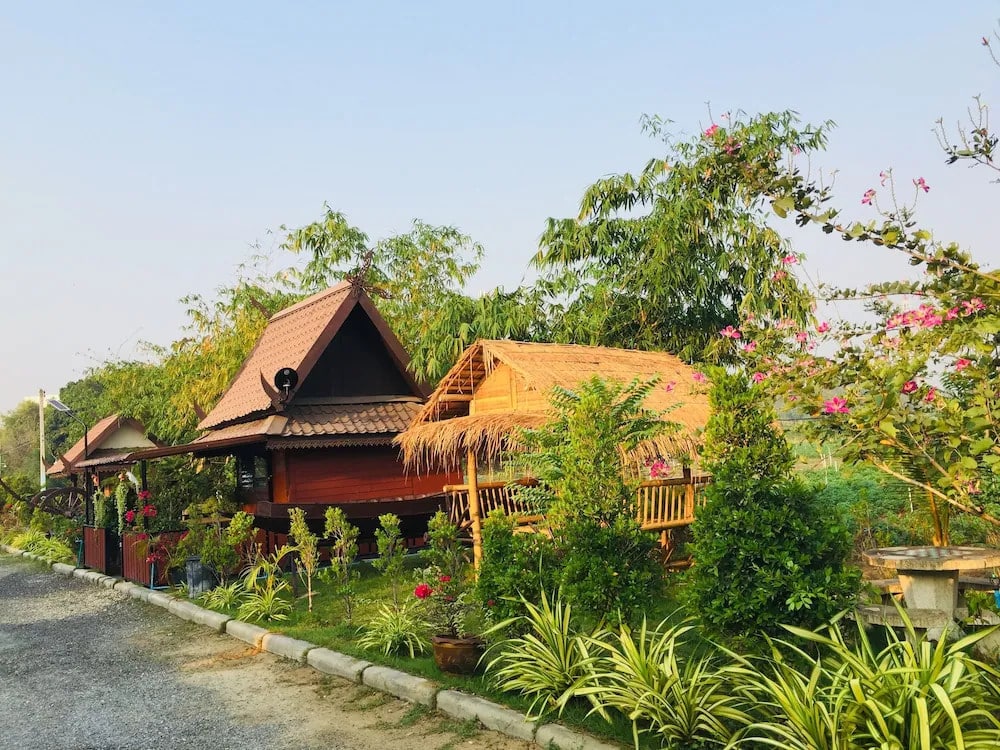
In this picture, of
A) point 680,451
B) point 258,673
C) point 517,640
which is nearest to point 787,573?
point 517,640

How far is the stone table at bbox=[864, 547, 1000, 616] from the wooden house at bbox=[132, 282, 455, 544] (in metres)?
10.3

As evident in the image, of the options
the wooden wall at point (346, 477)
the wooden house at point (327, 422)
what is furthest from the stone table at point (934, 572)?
the wooden wall at point (346, 477)

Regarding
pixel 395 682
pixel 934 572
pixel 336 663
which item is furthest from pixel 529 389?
pixel 934 572

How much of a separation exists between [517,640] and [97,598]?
10.6 m

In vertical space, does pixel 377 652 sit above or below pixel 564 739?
below

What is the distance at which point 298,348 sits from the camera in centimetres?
1670

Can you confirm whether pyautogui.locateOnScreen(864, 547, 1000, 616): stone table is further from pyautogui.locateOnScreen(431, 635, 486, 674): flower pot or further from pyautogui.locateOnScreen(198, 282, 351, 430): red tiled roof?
pyautogui.locateOnScreen(198, 282, 351, 430): red tiled roof

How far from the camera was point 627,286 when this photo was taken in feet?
68.8

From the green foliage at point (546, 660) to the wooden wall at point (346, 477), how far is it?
9619mm

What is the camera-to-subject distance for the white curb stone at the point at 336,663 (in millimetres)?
7793

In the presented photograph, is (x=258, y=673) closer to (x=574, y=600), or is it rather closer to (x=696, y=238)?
(x=574, y=600)

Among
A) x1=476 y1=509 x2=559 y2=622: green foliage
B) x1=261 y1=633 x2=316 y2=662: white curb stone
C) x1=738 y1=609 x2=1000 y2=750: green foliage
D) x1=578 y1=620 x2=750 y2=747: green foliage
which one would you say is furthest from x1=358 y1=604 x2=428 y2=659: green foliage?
x1=738 y1=609 x2=1000 y2=750: green foliage

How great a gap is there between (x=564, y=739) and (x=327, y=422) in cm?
1128

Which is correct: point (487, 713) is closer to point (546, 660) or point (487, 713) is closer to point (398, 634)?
point (546, 660)
